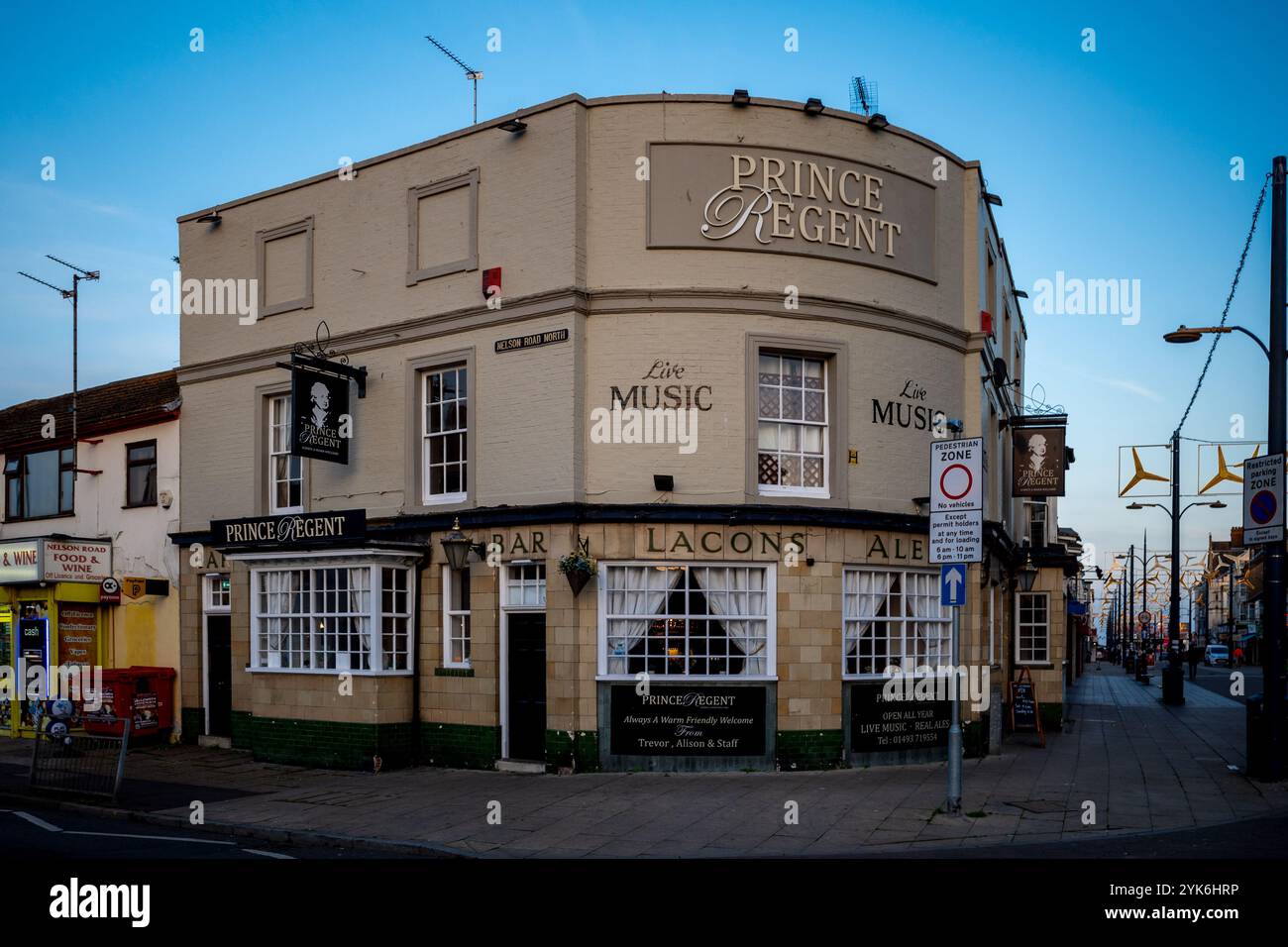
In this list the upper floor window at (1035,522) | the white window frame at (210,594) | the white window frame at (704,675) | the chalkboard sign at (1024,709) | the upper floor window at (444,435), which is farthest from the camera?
the upper floor window at (1035,522)

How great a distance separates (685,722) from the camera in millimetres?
16125

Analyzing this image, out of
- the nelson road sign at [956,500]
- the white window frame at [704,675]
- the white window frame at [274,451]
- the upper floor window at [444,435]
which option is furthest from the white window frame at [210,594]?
the nelson road sign at [956,500]

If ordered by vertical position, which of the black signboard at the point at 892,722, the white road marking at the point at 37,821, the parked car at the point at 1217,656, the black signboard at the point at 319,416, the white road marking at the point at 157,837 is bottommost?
the parked car at the point at 1217,656

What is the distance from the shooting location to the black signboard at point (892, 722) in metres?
16.8

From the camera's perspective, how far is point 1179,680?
34.0 metres

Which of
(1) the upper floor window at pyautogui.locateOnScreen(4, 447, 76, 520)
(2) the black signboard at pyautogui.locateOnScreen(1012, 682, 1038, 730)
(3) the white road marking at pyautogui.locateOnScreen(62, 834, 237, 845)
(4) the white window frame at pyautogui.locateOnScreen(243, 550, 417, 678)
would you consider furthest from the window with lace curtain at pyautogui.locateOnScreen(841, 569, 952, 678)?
(1) the upper floor window at pyautogui.locateOnScreen(4, 447, 76, 520)

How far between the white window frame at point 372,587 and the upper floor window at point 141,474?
186 inches

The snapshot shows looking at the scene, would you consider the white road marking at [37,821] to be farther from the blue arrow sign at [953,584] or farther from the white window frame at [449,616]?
the blue arrow sign at [953,584]

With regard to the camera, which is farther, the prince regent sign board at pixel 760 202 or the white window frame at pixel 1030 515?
the white window frame at pixel 1030 515

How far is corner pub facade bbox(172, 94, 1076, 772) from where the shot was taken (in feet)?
53.8

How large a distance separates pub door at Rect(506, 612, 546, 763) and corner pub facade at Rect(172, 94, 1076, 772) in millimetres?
38

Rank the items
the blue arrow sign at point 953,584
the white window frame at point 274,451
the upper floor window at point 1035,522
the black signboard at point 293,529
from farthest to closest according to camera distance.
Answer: the upper floor window at point 1035,522, the white window frame at point 274,451, the black signboard at point 293,529, the blue arrow sign at point 953,584
